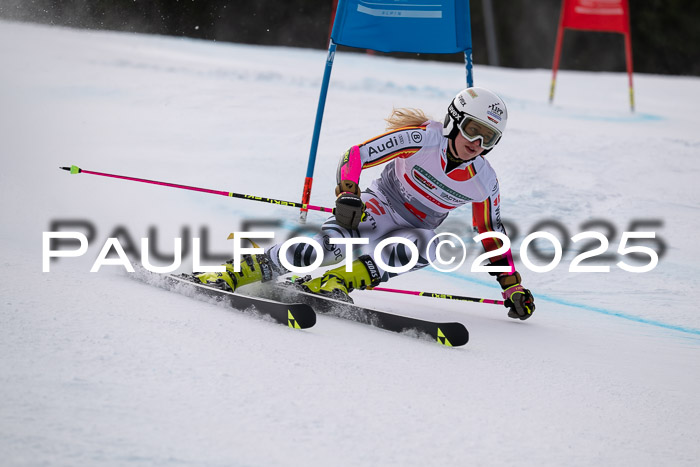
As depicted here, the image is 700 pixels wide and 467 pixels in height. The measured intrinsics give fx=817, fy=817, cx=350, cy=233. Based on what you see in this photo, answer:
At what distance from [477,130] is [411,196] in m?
0.43

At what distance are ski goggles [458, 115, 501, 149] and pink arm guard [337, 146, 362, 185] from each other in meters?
0.41

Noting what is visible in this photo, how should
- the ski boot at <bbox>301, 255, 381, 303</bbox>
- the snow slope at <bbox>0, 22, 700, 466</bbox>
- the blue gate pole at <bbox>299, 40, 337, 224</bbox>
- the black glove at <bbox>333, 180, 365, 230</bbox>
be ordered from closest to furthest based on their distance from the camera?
the snow slope at <bbox>0, 22, 700, 466</bbox> → the black glove at <bbox>333, 180, 365, 230</bbox> → the ski boot at <bbox>301, 255, 381, 303</bbox> → the blue gate pole at <bbox>299, 40, 337, 224</bbox>

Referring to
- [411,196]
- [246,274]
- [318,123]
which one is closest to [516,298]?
[411,196]

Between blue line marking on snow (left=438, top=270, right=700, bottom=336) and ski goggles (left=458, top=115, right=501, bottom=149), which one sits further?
blue line marking on snow (left=438, top=270, right=700, bottom=336)

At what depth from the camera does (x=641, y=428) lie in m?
2.18

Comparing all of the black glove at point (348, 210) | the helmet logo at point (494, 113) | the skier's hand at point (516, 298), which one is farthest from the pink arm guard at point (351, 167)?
the skier's hand at point (516, 298)

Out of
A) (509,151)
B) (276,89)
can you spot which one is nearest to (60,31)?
(276,89)

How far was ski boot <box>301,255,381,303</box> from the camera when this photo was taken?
3068 millimetres

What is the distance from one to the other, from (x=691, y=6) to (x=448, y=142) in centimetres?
1363

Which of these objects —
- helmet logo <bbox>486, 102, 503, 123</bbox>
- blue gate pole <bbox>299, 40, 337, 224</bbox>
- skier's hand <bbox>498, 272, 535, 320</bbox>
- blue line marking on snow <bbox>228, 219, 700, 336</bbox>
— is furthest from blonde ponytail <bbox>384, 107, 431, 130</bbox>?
blue line marking on snow <bbox>228, 219, 700, 336</bbox>

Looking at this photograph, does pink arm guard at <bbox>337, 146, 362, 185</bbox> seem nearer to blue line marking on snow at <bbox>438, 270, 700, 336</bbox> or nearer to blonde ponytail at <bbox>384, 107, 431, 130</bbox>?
blonde ponytail at <bbox>384, 107, 431, 130</bbox>

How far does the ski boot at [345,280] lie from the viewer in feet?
10.1

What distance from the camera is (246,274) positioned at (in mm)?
3121

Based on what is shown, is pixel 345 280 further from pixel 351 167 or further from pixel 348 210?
pixel 351 167
